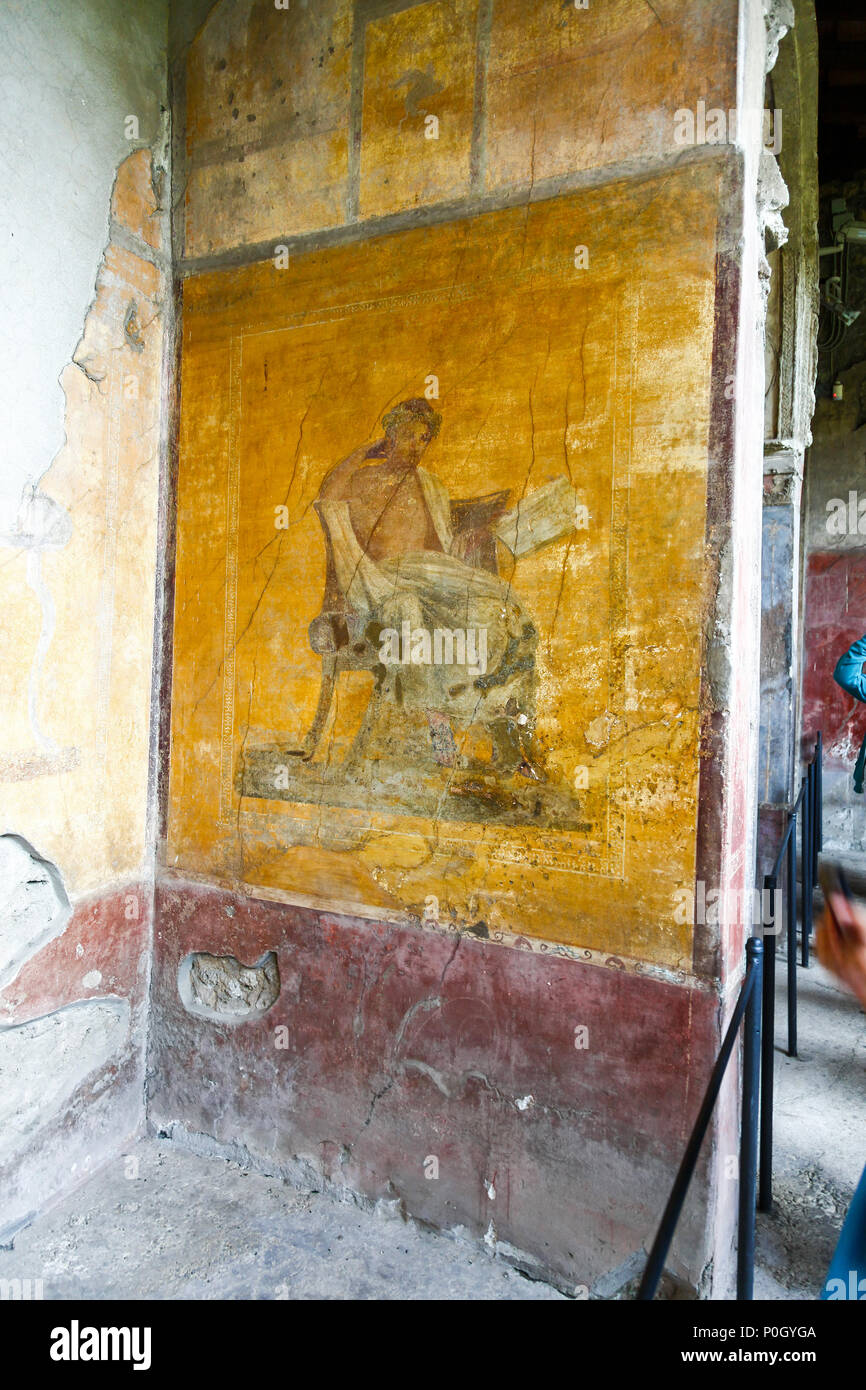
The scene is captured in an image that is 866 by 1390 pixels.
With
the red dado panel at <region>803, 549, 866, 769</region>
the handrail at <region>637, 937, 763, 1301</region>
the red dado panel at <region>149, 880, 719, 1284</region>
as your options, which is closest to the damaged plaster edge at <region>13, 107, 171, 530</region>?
the red dado panel at <region>149, 880, 719, 1284</region>

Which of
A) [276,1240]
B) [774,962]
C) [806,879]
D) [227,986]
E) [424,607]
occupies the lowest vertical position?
[276,1240]

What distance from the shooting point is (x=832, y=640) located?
29.1ft

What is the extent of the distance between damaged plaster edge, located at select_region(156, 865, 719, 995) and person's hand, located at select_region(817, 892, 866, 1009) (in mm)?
951

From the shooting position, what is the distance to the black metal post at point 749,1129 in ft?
6.20

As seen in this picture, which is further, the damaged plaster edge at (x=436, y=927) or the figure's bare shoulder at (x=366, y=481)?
the figure's bare shoulder at (x=366, y=481)

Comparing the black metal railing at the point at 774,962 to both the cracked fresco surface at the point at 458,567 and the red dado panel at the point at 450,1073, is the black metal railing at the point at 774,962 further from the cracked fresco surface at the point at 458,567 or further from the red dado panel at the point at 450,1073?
the cracked fresco surface at the point at 458,567

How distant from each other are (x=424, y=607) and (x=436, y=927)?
3.46ft

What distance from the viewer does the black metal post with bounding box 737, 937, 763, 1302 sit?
1.89 metres

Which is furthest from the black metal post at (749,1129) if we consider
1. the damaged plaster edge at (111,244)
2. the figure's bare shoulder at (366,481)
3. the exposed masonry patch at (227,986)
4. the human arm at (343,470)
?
the damaged plaster edge at (111,244)

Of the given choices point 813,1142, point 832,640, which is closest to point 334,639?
point 813,1142

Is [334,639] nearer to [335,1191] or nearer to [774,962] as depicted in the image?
[335,1191]

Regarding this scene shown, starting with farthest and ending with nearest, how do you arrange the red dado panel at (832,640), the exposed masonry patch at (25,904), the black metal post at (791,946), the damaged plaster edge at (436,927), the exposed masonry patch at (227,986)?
the red dado panel at (832,640)
the black metal post at (791,946)
the exposed masonry patch at (227,986)
the exposed masonry patch at (25,904)
the damaged plaster edge at (436,927)

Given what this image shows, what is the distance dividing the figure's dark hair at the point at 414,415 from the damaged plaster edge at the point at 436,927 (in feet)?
5.32

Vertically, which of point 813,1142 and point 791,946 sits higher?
point 791,946
